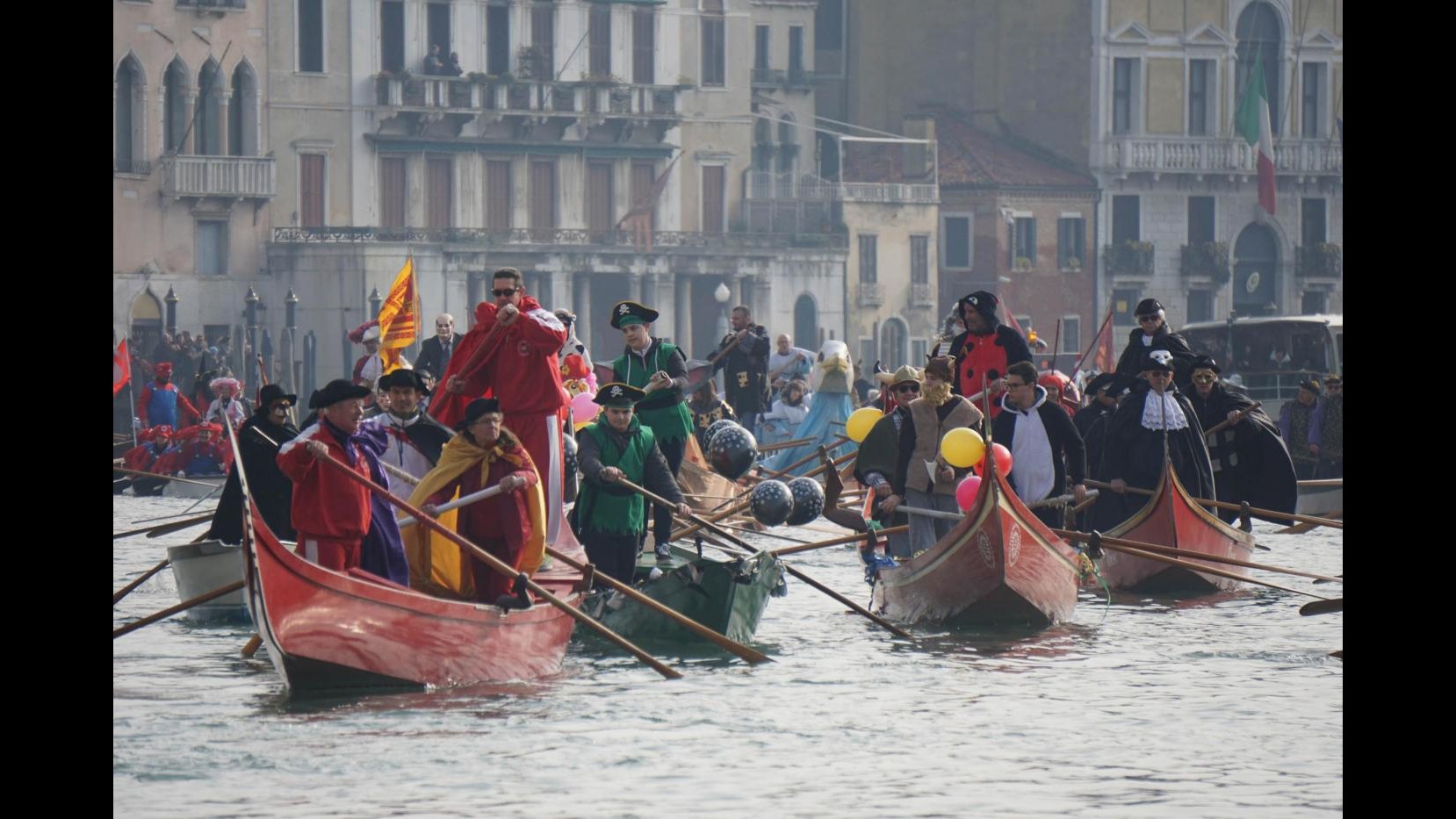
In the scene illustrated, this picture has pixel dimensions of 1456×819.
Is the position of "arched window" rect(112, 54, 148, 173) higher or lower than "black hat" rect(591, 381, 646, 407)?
higher

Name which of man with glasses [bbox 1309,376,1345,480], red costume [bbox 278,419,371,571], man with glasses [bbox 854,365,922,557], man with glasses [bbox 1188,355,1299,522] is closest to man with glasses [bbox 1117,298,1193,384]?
man with glasses [bbox 1188,355,1299,522]

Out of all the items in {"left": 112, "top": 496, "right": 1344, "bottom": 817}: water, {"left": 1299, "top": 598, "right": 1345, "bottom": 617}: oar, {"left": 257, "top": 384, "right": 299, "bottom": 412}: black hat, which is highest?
{"left": 257, "top": 384, "right": 299, "bottom": 412}: black hat

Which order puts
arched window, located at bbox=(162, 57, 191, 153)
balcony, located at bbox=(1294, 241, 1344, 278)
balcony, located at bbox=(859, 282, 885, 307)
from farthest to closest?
balcony, located at bbox=(1294, 241, 1344, 278), balcony, located at bbox=(859, 282, 885, 307), arched window, located at bbox=(162, 57, 191, 153)

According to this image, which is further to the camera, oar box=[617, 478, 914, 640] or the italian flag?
the italian flag

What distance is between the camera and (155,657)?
50.9 feet

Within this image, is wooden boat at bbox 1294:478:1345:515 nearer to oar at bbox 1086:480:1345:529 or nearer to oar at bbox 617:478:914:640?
oar at bbox 1086:480:1345:529

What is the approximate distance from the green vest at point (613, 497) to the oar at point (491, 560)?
93 cm

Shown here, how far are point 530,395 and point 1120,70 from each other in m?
45.8

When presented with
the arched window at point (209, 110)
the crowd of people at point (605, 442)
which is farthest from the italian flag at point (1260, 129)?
the crowd of people at point (605, 442)

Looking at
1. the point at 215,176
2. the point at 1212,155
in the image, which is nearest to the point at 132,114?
the point at 215,176

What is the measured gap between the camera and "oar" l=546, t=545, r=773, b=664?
1415 centimetres

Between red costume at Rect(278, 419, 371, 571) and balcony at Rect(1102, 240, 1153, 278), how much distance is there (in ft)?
155

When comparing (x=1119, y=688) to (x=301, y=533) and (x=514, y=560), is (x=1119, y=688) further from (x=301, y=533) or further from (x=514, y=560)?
(x=301, y=533)
